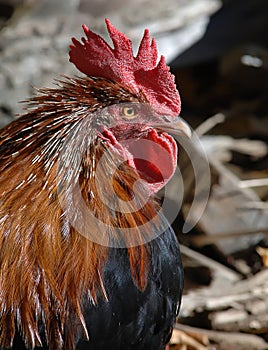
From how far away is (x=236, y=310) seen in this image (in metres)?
3.14

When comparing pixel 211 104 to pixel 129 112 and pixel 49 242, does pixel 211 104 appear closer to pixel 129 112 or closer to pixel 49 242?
pixel 129 112

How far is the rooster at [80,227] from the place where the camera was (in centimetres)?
208

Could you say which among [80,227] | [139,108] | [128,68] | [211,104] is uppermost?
[128,68]

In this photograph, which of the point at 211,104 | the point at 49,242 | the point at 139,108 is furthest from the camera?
the point at 211,104

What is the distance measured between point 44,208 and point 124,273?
329 mm

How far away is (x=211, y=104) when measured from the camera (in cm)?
492

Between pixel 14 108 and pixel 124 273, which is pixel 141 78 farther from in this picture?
A: pixel 14 108

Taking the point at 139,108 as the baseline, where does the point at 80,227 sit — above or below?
below

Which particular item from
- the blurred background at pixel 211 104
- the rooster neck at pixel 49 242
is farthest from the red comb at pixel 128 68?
the blurred background at pixel 211 104

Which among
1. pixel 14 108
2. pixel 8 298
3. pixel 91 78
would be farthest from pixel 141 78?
pixel 14 108

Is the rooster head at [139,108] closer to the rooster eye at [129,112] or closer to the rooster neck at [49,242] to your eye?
the rooster eye at [129,112]

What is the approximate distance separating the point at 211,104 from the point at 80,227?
118 inches

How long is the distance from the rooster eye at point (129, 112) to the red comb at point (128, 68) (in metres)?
0.07

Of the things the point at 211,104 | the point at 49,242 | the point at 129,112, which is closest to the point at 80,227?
the point at 49,242
